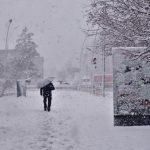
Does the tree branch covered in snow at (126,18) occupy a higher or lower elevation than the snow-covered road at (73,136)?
higher

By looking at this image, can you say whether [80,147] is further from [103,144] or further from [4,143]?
[4,143]

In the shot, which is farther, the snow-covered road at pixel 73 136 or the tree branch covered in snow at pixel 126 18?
the tree branch covered in snow at pixel 126 18

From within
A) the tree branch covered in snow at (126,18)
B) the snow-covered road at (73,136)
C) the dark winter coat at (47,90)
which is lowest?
the snow-covered road at (73,136)

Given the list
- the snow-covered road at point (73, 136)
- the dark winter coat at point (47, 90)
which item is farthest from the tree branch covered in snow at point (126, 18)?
the dark winter coat at point (47, 90)

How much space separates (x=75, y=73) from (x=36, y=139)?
13062 centimetres

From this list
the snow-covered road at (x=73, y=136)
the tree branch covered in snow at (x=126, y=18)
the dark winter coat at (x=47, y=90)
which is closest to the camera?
the snow-covered road at (x=73, y=136)

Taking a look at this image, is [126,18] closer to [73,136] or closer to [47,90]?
[73,136]

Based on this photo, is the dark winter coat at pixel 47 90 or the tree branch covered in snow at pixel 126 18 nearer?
the tree branch covered in snow at pixel 126 18

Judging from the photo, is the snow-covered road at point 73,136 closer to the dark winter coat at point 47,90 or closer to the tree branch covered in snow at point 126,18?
the tree branch covered in snow at point 126,18

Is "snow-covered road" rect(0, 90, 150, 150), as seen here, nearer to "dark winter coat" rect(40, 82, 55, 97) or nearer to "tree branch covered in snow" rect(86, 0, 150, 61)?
"tree branch covered in snow" rect(86, 0, 150, 61)

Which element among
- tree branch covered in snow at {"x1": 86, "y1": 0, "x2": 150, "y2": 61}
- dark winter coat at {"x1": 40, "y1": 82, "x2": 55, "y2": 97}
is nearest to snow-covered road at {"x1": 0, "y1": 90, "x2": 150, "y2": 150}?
tree branch covered in snow at {"x1": 86, "y1": 0, "x2": 150, "y2": 61}

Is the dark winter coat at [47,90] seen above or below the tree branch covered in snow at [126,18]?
below

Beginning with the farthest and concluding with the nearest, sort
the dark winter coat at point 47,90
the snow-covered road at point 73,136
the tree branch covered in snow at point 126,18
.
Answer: the dark winter coat at point 47,90 < the tree branch covered in snow at point 126,18 < the snow-covered road at point 73,136

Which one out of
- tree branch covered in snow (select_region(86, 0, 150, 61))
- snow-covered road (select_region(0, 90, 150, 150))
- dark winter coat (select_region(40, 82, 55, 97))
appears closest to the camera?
snow-covered road (select_region(0, 90, 150, 150))
